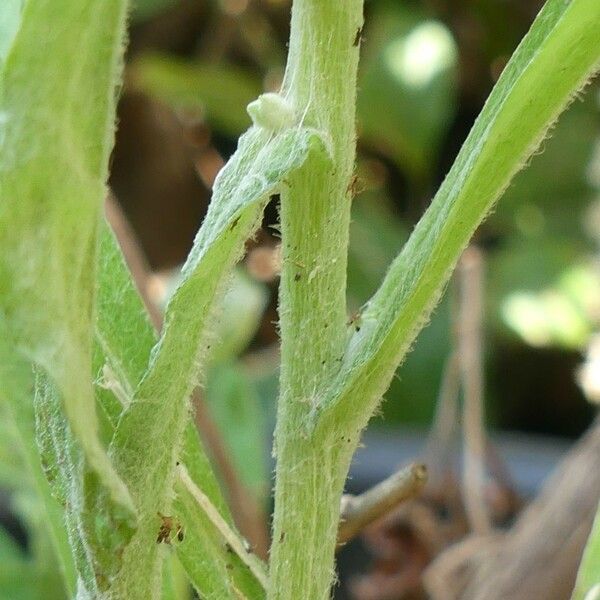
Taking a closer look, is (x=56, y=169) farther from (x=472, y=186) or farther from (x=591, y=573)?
(x=591, y=573)

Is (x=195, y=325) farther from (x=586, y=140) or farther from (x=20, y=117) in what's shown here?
(x=586, y=140)

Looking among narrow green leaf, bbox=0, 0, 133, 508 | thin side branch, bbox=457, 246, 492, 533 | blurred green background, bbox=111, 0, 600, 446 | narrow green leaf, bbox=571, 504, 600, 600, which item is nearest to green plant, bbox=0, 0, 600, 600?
narrow green leaf, bbox=0, 0, 133, 508

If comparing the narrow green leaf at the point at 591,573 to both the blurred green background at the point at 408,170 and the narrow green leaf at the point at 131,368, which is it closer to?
the narrow green leaf at the point at 131,368

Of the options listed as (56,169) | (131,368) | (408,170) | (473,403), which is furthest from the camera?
(408,170)

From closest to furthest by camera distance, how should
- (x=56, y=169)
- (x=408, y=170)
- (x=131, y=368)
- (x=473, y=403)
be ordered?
(x=56, y=169) → (x=131, y=368) → (x=473, y=403) → (x=408, y=170)

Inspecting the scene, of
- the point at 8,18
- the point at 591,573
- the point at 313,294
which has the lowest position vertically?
the point at 591,573

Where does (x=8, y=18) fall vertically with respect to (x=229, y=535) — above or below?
above

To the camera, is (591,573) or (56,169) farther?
(591,573)

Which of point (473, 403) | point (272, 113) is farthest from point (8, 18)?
point (473, 403)
